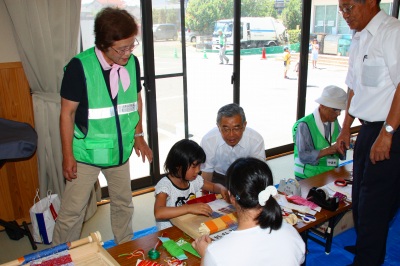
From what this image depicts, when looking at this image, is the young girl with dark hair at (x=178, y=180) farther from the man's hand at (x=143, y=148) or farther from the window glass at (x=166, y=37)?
the window glass at (x=166, y=37)

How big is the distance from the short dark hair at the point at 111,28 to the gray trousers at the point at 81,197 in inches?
26.9

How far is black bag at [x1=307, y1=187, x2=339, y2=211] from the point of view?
1.87 m

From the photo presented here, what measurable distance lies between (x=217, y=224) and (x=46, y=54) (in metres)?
1.86

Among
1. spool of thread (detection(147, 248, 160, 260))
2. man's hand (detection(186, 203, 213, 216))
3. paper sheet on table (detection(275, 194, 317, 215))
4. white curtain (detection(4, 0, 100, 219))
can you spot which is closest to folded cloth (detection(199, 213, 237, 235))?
man's hand (detection(186, 203, 213, 216))

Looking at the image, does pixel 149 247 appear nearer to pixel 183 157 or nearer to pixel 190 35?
pixel 183 157

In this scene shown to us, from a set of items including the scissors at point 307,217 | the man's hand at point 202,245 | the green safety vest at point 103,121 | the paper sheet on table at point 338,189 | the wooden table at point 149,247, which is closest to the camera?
the man's hand at point 202,245

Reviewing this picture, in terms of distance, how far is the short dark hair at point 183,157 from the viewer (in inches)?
71.5

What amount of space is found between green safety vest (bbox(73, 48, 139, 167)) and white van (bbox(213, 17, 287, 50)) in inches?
79.5

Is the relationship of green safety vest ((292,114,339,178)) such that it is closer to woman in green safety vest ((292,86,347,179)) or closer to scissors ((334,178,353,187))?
woman in green safety vest ((292,86,347,179))

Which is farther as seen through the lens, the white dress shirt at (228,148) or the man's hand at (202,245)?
the white dress shirt at (228,148)

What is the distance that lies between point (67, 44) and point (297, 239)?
7.14 ft

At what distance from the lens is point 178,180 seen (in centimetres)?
192

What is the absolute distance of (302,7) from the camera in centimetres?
422

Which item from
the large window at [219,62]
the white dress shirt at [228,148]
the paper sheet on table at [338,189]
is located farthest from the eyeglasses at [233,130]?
the large window at [219,62]
